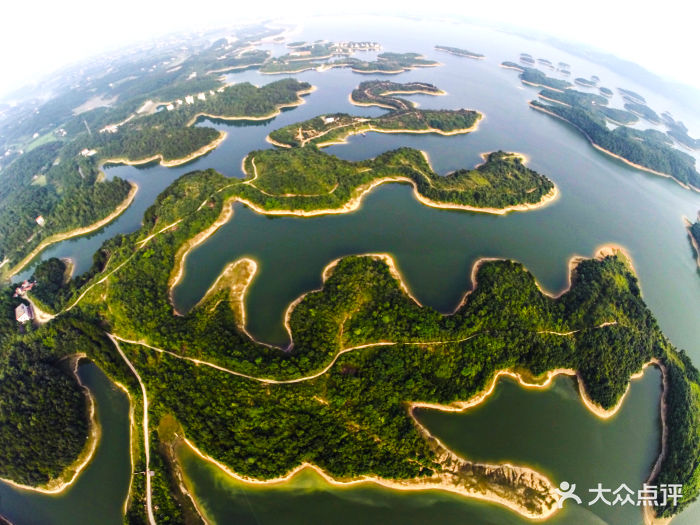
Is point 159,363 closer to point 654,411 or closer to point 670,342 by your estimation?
point 654,411

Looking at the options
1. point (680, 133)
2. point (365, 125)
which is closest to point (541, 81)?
point (680, 133)

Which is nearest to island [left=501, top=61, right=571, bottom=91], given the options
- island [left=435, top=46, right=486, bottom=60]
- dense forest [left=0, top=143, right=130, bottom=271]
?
island [left=435, top=46, right=486, bottom=60]

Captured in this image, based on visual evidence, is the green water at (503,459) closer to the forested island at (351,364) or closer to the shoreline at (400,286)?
the forested island at (351,364)

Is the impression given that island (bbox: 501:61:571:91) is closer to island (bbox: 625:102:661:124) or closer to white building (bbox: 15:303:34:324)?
island (bbox: 625:102:661:124)

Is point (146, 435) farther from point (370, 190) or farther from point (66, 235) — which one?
point (370, 190)

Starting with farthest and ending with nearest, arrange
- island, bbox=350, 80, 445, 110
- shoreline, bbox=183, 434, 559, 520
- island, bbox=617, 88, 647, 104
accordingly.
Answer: island, bbox=617, 88, 647, 104 < island, bbox=350, 80, 445, 110 < shoreline, bbox=183, 434, 559, 520

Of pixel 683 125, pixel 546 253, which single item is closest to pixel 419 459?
pixel 546 253
